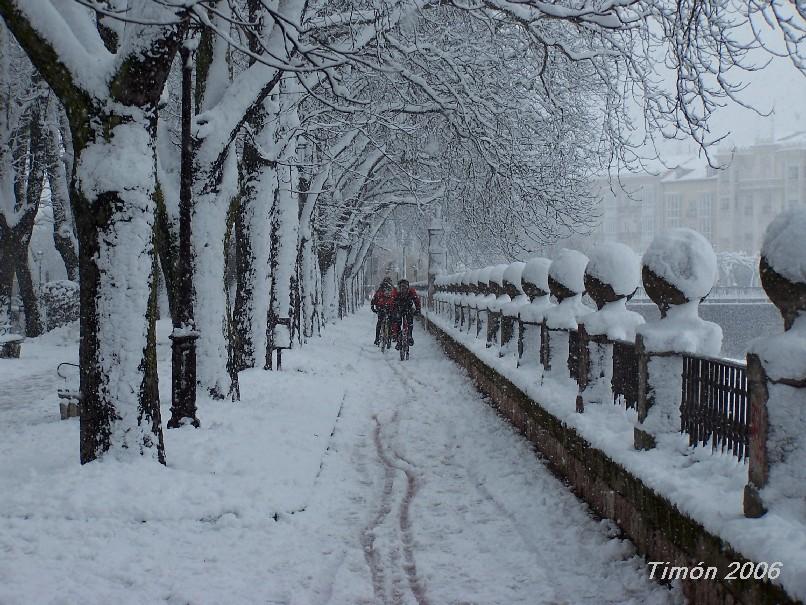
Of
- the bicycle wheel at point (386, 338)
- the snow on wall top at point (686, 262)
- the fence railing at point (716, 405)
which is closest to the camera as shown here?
the fence railing at point (716, 405)

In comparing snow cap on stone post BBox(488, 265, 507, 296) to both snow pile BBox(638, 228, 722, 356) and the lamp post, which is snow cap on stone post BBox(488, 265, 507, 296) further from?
the lamp post

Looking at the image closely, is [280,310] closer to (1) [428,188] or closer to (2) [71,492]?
(2) [71,492]

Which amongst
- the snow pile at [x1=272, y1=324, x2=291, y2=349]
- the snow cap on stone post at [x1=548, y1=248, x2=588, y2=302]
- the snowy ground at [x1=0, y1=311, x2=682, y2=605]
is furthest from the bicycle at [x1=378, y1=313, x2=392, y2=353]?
the snow cap on stone post at [x1=548, y1=248, x2=588, y2=302]

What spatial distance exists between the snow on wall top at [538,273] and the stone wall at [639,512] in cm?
150

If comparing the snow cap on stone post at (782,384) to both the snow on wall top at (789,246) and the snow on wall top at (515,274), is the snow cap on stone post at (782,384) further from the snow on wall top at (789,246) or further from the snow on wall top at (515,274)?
the snow on wall top at (515,274)

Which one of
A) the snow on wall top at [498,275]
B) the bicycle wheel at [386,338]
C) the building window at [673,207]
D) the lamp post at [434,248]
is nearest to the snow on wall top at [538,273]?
the snow on wall top at [498,275]

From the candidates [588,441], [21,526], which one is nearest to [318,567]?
[21,526]

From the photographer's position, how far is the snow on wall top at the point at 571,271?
27.2ft

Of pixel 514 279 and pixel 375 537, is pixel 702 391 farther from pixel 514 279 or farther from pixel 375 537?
pixel 514 279

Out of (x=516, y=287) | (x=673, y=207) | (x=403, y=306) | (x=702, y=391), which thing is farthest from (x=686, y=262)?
(x=673, y=207)

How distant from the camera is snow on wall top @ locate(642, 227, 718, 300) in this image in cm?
515

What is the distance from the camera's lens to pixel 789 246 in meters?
3.59

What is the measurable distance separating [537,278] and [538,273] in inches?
2.5

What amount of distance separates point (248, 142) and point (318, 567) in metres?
7.95
